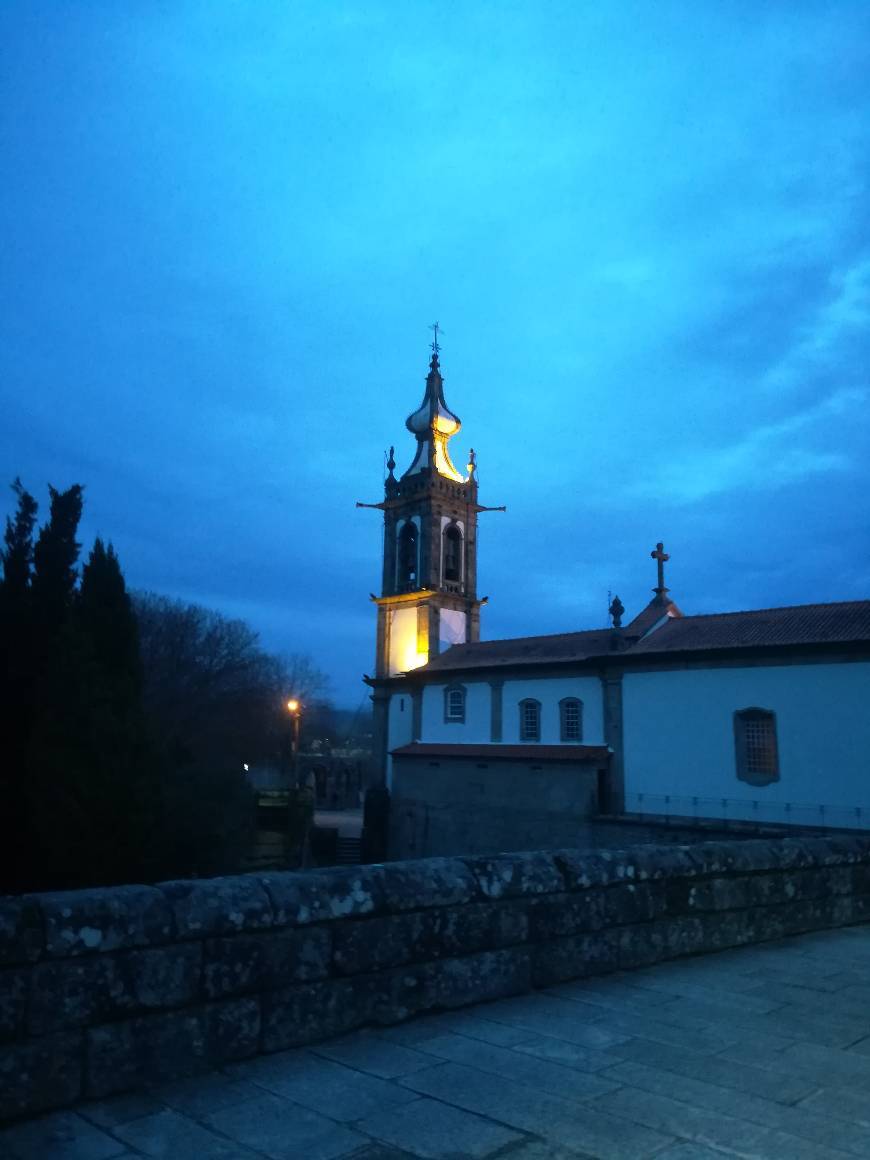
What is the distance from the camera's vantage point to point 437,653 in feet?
125

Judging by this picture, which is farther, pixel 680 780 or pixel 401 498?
pixel 401 498

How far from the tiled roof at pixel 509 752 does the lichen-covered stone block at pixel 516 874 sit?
22040 mm

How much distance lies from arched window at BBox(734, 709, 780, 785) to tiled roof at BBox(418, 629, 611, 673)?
224 inches

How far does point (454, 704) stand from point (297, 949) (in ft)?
97.4

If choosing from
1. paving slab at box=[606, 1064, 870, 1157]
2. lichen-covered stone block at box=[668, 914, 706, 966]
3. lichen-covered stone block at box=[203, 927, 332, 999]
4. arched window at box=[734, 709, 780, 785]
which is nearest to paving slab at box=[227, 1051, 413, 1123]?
lichen-covered stone block at box=[203, 927, 332, 999]

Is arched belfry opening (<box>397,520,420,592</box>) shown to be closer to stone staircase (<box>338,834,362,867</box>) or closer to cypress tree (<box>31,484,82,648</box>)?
stone staircase (<box>338,834,362,867</box>)

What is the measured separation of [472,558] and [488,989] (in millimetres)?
37940

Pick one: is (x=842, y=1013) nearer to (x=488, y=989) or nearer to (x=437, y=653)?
(x=488, y=989)

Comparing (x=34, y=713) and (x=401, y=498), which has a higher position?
(x=401, y=498)

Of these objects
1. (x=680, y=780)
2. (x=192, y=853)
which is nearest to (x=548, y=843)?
(x=680, y=780)

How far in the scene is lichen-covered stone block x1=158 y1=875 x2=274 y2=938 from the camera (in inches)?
140

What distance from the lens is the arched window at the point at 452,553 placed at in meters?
41.1

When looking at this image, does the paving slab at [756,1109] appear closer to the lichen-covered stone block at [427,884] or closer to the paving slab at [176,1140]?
the lichen-covered stone block at [427,884]

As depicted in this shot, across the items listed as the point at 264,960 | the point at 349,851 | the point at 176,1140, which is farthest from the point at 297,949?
the point at 349,851
